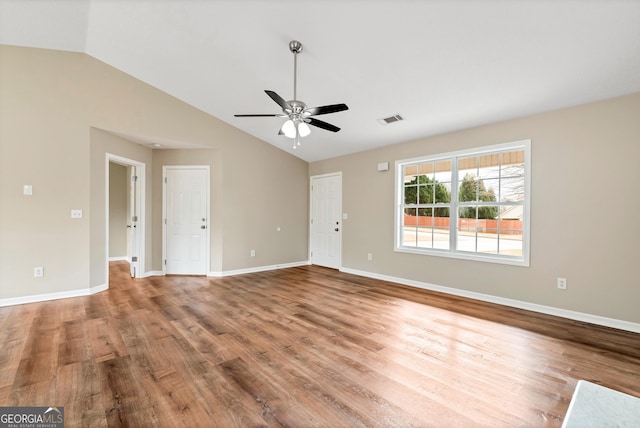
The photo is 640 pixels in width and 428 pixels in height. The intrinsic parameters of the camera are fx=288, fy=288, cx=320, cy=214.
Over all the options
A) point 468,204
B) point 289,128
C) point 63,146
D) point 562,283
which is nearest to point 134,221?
point 63,146

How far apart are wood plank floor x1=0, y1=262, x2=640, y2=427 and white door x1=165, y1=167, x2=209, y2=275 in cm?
156

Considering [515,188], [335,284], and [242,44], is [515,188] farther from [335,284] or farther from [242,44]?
[242,44]

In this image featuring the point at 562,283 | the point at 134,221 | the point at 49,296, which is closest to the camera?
the point at 562,283

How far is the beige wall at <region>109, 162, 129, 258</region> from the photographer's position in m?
7.28

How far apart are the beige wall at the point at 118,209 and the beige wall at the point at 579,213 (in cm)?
772


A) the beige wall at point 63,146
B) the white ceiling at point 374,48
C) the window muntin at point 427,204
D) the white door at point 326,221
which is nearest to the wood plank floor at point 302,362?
the beige wall at point 63,146

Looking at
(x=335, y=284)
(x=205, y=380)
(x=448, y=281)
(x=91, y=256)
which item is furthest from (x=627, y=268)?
(x=91, y=256)

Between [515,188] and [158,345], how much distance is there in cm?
465

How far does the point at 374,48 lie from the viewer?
3039 mm

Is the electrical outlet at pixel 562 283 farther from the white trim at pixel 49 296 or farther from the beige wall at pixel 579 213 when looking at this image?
the white trim at pixel 49 296

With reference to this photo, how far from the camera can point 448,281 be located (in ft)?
14.8
